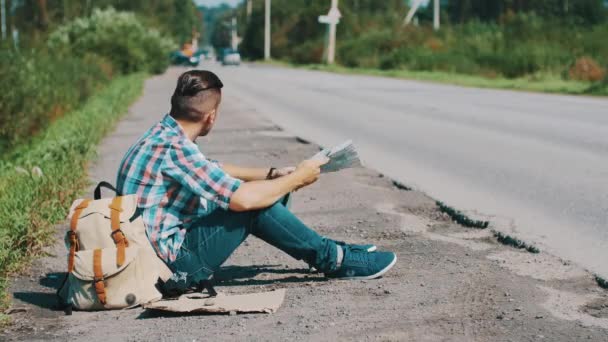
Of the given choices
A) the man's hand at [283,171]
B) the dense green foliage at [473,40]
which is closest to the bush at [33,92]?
the man's hand at [283,171]

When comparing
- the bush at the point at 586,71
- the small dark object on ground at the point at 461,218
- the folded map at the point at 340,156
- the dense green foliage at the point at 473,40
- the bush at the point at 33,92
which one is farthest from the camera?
the dense green foliage at the point at 473,40

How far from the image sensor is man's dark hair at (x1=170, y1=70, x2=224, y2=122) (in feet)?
15.3

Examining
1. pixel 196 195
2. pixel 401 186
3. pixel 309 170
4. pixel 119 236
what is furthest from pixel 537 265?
pixel 401 186

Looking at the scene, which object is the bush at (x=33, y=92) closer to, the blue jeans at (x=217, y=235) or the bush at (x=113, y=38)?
the blue jeans at (x=217, y=235)

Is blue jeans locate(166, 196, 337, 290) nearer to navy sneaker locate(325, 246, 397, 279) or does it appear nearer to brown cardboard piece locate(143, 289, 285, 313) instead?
brown cardboard piece locate(143, 289, 285, 313)

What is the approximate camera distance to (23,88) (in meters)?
14.5

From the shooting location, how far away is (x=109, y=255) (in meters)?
4.62

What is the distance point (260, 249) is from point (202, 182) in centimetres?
184

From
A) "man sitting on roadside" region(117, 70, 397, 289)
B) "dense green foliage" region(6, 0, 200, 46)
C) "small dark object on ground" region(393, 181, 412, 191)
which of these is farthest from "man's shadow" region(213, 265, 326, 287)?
"dense green foliage" region(6, 0, 200, 46)

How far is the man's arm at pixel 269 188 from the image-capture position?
4.67 meters

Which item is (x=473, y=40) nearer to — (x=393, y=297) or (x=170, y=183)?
(x=393, y=297)

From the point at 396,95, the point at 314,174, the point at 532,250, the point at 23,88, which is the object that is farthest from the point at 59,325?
the point at 396,95

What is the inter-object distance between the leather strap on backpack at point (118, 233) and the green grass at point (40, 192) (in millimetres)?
741

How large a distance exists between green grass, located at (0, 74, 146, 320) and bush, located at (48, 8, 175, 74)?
26.4m
